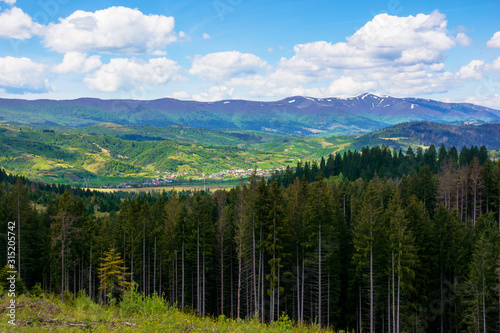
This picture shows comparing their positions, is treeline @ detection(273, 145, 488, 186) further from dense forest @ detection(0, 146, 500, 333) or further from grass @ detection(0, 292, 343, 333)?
grass @ detection(0, 292, 343, 333)

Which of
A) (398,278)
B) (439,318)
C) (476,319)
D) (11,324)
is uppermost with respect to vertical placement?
(11,324)

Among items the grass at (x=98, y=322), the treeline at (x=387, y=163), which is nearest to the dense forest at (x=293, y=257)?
the grass at (x=98, y=322)

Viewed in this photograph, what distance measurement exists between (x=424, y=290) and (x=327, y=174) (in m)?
111

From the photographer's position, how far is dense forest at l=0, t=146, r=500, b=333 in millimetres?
40375

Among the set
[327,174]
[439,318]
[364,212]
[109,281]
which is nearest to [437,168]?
[327,174]

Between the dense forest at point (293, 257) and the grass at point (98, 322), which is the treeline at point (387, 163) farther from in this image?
the grass at point (98, 322)

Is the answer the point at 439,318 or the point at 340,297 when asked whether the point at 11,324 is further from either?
the point at 439,318

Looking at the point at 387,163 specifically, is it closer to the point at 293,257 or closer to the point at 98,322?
the point at 293,257

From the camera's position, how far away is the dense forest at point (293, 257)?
132ft

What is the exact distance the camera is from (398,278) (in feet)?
129

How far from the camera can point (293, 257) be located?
45.5 metres

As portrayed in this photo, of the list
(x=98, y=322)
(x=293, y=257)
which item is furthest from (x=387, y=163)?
(x=98, y=322)

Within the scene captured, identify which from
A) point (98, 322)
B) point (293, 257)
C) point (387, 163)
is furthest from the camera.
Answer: point (387, 163)

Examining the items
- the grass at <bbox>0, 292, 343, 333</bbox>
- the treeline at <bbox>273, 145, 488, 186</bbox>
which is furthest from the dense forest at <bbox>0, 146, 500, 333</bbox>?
the treeline at <bbox>273, 145, 488, 186</bbox>
